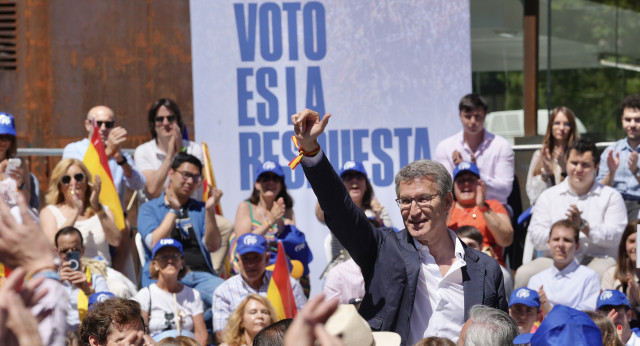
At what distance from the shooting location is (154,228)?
8500mm

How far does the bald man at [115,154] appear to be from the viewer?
29.4ft

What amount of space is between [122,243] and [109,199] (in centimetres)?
38

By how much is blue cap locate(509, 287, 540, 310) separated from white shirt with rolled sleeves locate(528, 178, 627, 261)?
4.07ft

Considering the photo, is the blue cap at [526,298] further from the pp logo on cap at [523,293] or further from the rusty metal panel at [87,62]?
the rusty metal panel at [87,62]

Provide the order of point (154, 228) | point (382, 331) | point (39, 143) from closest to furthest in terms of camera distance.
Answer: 1. point (382, 331)
2. point (154, 228)
3. point (39, 143)

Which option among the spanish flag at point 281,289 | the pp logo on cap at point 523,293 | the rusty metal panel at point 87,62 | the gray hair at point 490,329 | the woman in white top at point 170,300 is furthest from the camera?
the rusty metal panel at point 87,62

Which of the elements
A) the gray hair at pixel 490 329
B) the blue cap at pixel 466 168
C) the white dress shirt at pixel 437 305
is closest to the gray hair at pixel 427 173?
the white dress shirt at pixel 437 305

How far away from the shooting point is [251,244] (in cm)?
786

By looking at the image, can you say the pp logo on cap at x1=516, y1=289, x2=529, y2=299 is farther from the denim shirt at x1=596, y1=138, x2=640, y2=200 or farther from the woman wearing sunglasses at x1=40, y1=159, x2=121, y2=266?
the woman wearing sunglasses at x1=40, y1=159, x2=121, y2=266

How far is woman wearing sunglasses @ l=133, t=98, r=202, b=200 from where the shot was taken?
9.13m

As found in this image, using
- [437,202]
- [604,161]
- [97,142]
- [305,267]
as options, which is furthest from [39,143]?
[437,202]

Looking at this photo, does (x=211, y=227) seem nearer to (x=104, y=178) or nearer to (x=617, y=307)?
(x=104, y=178)

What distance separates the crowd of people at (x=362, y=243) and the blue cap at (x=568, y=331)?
97 cm

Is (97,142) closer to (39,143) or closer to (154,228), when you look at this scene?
(154,228)
